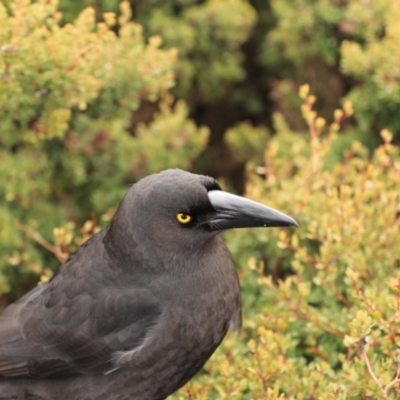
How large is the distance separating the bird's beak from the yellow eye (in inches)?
2.7

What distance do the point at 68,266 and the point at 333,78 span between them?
253 cm

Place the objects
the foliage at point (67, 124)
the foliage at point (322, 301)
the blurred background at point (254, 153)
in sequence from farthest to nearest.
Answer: the foliage at point (67, 124), the blurred background at point (254, 153), the foliage at point (322, 301)

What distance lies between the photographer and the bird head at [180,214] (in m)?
2.63

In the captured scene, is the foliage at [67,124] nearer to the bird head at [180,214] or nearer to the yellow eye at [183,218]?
the bird head at [180,214]

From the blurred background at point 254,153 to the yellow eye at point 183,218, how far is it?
486 millimetres

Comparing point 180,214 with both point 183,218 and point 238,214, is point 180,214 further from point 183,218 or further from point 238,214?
point 238,214

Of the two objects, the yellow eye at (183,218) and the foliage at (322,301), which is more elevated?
the yellow eye at (183,218)

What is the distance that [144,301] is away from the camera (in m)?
2.70

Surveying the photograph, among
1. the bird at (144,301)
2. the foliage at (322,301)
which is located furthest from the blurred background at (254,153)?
the bird at (144,301)

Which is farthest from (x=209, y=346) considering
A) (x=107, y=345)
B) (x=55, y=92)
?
(x=55, y=92)

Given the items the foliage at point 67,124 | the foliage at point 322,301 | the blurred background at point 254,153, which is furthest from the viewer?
the foliage at point 67,124

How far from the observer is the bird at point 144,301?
267 cm

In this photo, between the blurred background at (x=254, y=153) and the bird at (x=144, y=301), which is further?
the blurred background at (x=254, y=153)

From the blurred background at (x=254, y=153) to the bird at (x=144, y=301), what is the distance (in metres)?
0.23
